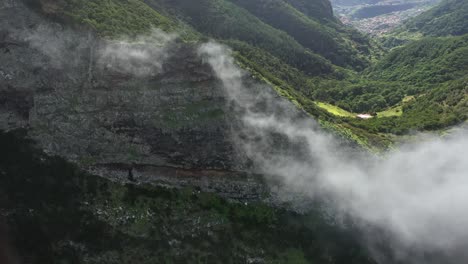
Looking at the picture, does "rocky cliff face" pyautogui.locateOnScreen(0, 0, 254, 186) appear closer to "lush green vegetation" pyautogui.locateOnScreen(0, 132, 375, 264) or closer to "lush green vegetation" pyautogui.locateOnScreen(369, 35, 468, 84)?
"lush green vegetation" pyautogui.locateOnScreen(0, 132, 375, 264)

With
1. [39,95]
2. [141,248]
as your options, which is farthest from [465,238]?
[39,95]

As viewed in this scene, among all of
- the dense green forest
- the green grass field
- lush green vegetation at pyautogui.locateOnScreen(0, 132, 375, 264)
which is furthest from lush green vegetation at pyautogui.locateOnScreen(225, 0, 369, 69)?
lush green vegetation at pyautogui.locateOnScreen(0, 132, 375, 264)

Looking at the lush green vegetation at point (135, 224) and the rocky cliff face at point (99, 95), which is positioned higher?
the rocky cliff face at point (99, 95)

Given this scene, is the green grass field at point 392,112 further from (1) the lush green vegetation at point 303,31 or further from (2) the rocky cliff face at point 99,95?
(1) the lush green vegetation at point 303,31

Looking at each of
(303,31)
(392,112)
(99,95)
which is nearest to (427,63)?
(303,31)

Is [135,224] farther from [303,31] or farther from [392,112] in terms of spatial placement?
[303,31]

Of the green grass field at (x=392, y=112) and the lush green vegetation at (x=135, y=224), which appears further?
the green grass field at (x=392, y=112)

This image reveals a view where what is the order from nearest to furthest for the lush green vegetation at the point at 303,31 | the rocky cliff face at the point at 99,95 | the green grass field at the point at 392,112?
the rocky cliff face at the point at 99,95, the green grass field at the point at 392,112, the lush green vegetation at the point at 303,31

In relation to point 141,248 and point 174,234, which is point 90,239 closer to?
point 141,248

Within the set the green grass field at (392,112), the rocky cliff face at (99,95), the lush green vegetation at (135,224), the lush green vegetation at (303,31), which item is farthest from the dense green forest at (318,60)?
the lush green vegetation at (135,224)
